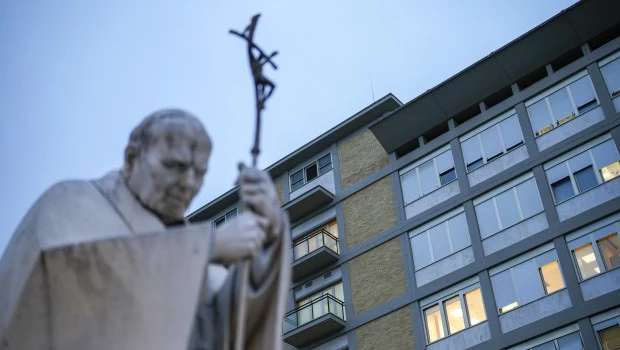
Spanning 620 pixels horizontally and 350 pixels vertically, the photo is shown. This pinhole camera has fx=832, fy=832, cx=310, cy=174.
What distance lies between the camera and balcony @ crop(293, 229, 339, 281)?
39.6 meters

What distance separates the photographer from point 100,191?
3.99 metres

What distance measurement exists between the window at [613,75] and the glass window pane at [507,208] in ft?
18.9

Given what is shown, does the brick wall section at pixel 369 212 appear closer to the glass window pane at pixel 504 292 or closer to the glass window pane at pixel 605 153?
the glass window pane at pixel 504 292

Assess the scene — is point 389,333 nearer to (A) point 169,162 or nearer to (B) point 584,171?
(B) point 584,171

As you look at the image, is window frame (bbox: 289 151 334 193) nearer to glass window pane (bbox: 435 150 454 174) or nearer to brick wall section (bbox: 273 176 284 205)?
brick wall section (bbox: 273 176 284 205)

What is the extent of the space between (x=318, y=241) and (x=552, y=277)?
12926 millimetres

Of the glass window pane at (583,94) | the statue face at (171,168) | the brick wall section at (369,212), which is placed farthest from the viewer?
the brick wall section at (369,212)

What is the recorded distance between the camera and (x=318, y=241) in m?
41.3

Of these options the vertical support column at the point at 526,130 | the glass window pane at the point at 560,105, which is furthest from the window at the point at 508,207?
the glass window pane at the point at 560,105

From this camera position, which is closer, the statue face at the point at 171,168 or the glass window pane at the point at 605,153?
the statue face at the point at 171,168

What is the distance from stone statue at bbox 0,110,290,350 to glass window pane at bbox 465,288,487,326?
3028cm

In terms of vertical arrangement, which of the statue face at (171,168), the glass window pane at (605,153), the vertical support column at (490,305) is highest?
Result: the glass window pane at (605,153)

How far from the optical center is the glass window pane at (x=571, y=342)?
98.5 ft

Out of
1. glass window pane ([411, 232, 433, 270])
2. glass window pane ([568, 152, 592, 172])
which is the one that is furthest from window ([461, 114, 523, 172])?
glass window pane ([411, 232, 433, 270])
